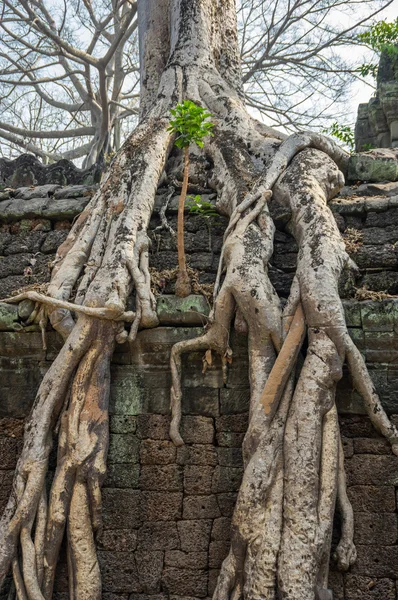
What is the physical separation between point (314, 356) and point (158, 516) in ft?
3.65

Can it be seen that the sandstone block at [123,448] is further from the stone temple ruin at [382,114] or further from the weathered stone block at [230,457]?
the stone temple ruin at [382,114]

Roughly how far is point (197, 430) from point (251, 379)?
0.41 meters

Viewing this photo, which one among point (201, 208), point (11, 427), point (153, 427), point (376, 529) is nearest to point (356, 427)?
point (376, 529)

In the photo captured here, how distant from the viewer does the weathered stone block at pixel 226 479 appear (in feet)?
9.49

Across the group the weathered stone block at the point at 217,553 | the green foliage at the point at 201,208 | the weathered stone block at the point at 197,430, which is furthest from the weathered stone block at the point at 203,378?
the green foliage at the point at 201,208

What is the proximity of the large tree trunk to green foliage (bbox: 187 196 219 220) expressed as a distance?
0.07m

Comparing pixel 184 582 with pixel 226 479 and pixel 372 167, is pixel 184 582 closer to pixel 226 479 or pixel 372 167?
pixel 226 479

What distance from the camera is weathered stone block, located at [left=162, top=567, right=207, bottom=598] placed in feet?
9.19

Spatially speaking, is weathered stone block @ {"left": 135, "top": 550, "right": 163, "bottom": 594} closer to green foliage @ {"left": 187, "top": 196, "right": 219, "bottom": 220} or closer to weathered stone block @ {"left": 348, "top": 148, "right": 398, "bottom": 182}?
green foliage @ {"left": 187, "top": 196, "right": 219, "bottom": 220}

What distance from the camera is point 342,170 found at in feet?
13.1

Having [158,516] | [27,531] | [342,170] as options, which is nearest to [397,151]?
[342,170]

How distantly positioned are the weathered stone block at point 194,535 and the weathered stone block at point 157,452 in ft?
1.04

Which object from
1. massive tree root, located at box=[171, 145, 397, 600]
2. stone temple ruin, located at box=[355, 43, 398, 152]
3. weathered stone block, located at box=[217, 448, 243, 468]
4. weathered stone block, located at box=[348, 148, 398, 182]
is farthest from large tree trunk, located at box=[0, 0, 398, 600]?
stone temple ruin, located at box=[355, 43, 398, 152]

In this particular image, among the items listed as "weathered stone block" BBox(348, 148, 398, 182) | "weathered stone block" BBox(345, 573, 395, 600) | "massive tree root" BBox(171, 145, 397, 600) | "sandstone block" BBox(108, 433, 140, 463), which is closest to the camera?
"massive tree root" BBox(171, 145, 397, 600)
